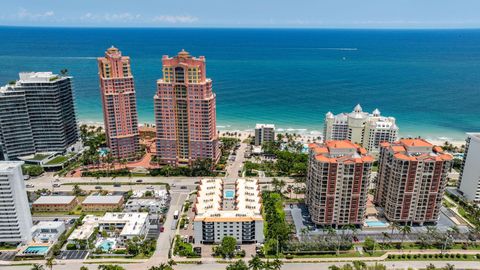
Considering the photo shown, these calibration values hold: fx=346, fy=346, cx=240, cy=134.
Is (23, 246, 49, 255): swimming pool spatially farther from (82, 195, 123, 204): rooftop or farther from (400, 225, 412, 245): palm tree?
(400, 225, 412, 245): palm tree

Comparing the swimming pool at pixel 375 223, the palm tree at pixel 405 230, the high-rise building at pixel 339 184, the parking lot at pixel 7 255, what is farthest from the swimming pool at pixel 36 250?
the palm tree at pixel 405 230

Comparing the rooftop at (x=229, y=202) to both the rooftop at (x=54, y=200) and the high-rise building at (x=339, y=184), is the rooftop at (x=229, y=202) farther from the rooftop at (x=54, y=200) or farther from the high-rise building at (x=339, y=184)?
the rooftop at (x=54, y=200)

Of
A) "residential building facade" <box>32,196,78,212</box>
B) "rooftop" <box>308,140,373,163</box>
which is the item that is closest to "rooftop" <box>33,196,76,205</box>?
"residential building facade" <box>32,196,78,212</box>

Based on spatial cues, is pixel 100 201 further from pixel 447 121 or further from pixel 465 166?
pixel 447 121

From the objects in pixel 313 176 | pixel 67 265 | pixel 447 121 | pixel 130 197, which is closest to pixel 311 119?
pixel 447 121

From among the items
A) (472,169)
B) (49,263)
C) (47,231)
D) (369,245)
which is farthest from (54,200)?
(472,169)

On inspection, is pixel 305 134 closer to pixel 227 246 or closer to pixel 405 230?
pixel 405 230
